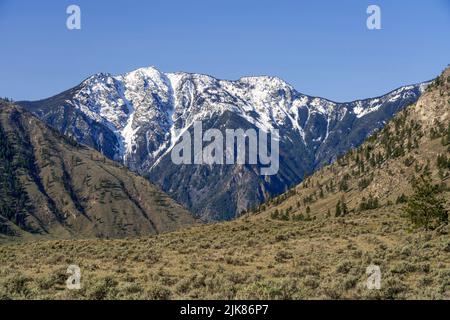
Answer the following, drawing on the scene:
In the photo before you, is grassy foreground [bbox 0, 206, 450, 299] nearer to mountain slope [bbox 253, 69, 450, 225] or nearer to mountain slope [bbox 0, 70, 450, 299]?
mountain slope [bbox 0, 70, 450, 299]

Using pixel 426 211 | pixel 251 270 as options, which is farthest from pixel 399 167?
pixel 251 270

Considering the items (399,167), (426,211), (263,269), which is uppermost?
(399,167)

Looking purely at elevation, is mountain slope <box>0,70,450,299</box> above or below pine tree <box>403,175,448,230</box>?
below

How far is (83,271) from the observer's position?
31.8 m

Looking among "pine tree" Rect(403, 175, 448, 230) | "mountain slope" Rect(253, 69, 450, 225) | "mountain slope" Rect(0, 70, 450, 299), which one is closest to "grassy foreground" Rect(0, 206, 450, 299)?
"mountain slope" Rect(0, 70, 450, 299)

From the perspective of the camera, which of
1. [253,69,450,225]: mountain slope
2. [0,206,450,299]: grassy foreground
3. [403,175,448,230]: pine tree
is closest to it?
[0,206,450,299]: grassy foreground

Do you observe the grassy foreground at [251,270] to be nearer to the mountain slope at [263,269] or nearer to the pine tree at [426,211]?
the mountain slope at [263,269]

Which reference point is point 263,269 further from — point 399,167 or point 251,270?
point 399,167

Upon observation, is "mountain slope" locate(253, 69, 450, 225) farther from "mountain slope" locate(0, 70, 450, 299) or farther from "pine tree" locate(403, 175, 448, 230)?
"mountain slope" locate(0, 70, 450, 299)

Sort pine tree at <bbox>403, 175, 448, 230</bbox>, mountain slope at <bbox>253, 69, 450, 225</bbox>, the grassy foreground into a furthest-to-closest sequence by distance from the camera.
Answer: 1. mountain slope at <bbox>253, 69, 450, 225</bbox>
2. pine tree at <bbox>403, 175, 448, 230</bbox>
3. the grassy foreground

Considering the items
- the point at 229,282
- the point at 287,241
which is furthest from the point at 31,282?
the point at 287,241

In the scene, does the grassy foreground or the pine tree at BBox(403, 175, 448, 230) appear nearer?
the grassy foreground
